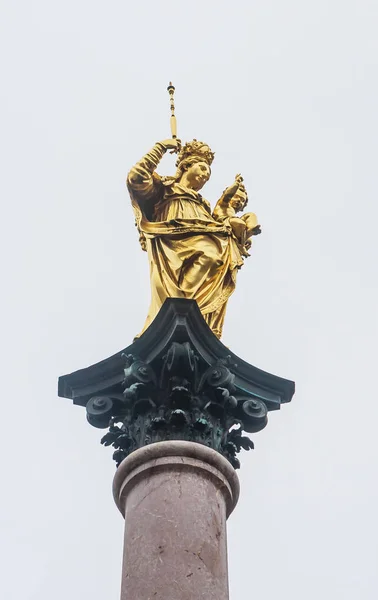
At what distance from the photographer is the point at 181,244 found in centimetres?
1383

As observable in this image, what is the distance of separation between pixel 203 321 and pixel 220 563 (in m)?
2.76

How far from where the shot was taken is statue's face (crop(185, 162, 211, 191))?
591 inches

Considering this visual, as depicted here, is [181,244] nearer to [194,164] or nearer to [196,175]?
[196,175]

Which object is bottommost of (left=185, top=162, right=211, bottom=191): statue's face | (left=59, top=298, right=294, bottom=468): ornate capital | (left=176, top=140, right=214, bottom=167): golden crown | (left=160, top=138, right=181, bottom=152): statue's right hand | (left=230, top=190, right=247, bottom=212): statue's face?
(left=59, top=298, right=294, bottom=468): ornate capital

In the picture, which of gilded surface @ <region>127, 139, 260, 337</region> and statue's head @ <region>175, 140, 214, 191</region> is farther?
statue's head @ <region>175, 140, 214, 191</region>

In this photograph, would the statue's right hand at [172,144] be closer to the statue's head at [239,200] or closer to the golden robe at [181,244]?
the golden robe at [181,244]

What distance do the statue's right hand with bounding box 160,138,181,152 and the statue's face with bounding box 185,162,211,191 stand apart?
32cm

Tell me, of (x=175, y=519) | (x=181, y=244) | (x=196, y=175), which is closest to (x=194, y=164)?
(x=196, y=175)

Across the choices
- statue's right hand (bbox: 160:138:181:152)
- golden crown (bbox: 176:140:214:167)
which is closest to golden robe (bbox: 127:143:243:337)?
statue's right hand (bbox: 160:138:181:152)

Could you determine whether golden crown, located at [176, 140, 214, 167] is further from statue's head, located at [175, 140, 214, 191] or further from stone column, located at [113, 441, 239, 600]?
stone column, located at [113, 441, 239, 600]

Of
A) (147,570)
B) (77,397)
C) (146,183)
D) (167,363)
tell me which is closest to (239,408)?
(167,363)

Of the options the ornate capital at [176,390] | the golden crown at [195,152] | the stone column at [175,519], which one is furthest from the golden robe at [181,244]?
the stone column at [175,519]

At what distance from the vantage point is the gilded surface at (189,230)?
13438mm

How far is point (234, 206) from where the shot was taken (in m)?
15.1
